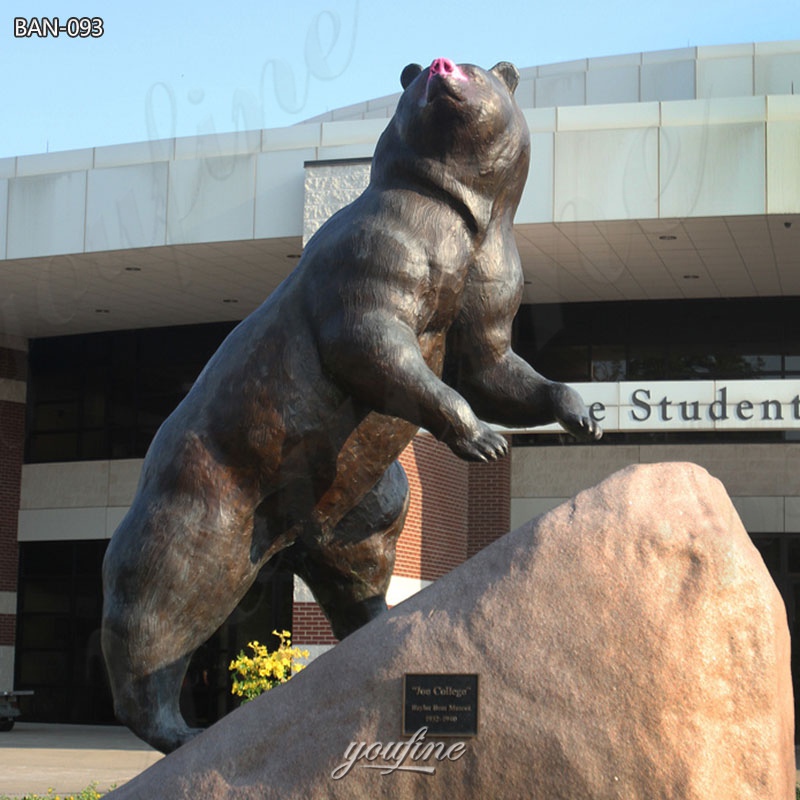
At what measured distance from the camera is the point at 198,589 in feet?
12.8

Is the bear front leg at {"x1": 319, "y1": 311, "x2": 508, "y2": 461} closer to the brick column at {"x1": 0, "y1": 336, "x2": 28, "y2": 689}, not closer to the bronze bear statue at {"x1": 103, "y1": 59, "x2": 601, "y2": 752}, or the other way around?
the bronze bear statue at {"x1": 103, "y1": 59, "x2": 601, "y2": 752}

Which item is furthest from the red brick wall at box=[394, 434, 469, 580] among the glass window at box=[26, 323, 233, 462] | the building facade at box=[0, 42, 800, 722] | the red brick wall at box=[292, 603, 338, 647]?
the glass window at box=[26, 323, 233, 462]

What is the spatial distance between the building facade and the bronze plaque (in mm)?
13057

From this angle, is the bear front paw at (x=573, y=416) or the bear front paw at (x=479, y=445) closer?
the bear front paw at (x=479, y=445)

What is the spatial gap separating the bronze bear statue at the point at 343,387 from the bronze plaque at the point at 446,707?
1.98ft

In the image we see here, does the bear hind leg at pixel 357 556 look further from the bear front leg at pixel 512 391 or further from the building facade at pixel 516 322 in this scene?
the building facade at pixel 516 322

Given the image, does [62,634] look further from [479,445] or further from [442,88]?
[442,88]

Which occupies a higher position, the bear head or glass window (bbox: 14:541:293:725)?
the bear head

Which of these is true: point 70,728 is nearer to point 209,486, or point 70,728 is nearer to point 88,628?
point 88,628

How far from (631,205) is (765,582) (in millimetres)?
13093

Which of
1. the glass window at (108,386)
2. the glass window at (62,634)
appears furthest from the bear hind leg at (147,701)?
the glass window at (62,634)

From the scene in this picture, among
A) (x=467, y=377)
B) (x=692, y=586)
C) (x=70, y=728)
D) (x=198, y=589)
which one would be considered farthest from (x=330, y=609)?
(x=70, y=728)

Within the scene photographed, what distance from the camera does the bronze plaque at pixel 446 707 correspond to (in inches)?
135

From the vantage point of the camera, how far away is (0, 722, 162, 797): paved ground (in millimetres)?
12977
